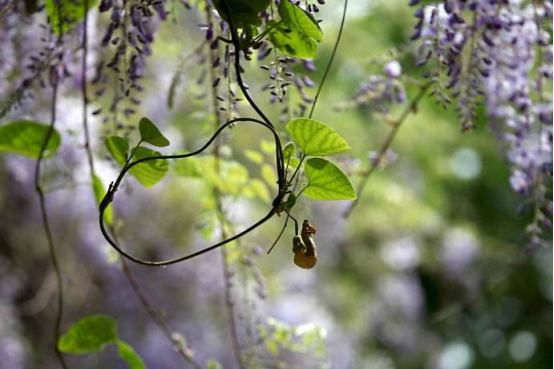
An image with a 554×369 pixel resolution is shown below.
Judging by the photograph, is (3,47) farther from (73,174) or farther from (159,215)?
(159,215)

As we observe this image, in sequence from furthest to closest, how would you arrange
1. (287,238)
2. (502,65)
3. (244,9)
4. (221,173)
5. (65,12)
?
(287,238), (221,173), (502,65), (65,12), (244,9)

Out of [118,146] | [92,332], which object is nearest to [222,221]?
[92,332]

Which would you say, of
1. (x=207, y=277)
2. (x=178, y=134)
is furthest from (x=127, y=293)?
(x=178, y=134)

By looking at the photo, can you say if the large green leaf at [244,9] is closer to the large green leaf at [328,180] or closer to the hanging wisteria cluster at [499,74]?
the large green leaf at [328,180]

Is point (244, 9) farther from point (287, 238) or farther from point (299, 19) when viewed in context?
point (287, 238)

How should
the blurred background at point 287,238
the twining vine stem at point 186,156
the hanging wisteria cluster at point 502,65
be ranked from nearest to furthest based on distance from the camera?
the twining vine stem at point 186,156, the hanging wisteria cluster at point 502,65, the blurred background at point 287,238

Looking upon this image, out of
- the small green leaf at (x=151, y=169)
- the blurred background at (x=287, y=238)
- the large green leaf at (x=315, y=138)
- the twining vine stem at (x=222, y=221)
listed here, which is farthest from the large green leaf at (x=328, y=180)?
the blurred background at (x=287, y=238)
